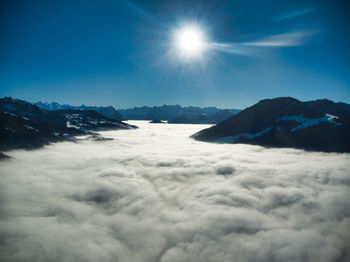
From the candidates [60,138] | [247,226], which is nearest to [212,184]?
[247,226]

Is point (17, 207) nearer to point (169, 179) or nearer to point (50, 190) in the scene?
point (50, 190)

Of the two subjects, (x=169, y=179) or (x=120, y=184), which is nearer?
(x=120, y=184)

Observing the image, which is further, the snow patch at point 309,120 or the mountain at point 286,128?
the snow patch at point 309,120

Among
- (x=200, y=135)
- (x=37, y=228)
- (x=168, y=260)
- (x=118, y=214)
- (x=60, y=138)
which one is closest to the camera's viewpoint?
(x=168, y=260)

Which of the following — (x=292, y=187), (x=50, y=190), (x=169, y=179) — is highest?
(x=292, y=187)

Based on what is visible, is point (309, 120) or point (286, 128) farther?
point (286, 128)

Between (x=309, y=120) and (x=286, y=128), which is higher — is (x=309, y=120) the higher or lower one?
the higher one

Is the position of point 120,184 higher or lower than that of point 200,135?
lower

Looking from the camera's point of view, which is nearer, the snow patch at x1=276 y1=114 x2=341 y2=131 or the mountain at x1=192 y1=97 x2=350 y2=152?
the mountain at x1=192 y1=97 x2=350 y2=152
